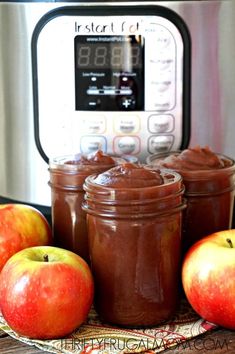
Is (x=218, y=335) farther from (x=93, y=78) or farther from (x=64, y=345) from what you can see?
(x=93, y=78)

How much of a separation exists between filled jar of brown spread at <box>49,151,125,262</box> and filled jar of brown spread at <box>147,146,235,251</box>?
0.08 metres

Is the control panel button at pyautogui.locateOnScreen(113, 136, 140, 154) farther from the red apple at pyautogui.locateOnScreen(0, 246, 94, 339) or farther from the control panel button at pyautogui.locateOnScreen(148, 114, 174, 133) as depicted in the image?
the red apple at pyautogui.locateOnScreen(0, 246, 94, 339)

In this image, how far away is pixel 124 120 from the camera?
88cm

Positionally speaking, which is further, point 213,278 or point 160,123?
point 160,123

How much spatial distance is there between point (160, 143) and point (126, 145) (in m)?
0.04

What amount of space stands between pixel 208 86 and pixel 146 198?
237mm

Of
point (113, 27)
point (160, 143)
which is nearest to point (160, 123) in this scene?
point (160, 143)

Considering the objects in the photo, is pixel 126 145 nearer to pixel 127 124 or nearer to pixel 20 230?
pixel 127 124

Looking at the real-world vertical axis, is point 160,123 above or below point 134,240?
above

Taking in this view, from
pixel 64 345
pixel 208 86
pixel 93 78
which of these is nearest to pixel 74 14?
pixel 93 78

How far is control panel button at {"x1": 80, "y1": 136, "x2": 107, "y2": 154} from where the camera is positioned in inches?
35.2

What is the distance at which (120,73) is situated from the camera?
871 mm

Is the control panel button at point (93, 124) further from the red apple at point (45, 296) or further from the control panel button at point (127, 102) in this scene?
the red apple at point (45, 296)

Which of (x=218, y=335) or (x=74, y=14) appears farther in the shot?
(x=74, y=14)
